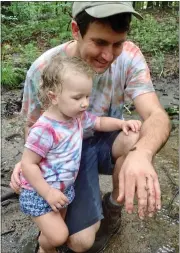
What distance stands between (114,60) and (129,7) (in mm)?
361

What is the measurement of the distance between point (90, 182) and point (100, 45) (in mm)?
902

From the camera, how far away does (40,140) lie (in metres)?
2.18

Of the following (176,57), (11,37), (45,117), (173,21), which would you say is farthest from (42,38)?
(45,117)

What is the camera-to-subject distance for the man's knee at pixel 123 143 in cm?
249

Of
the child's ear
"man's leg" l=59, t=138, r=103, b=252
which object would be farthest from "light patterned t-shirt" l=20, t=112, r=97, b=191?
"man's leg" l=59, t=138, r=103, b=252

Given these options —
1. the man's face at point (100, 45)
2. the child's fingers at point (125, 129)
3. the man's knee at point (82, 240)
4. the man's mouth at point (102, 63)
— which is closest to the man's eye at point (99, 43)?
the man's face at point (100, 45)

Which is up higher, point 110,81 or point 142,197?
point 110,81

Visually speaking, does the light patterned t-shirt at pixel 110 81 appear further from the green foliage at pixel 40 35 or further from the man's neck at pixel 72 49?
the green foliage at pixel 40 35

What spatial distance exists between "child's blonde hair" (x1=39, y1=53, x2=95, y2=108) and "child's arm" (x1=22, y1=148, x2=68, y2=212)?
0.35 meters

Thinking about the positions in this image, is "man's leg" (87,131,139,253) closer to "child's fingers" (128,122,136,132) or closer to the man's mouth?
"child's fingers" (128,122,136,132)

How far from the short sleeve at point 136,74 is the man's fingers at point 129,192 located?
3.03 feet

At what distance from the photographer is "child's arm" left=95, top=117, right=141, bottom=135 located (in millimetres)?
2508

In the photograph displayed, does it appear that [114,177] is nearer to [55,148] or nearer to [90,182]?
[90,182]

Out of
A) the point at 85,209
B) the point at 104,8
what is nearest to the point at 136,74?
the point at 104,8
